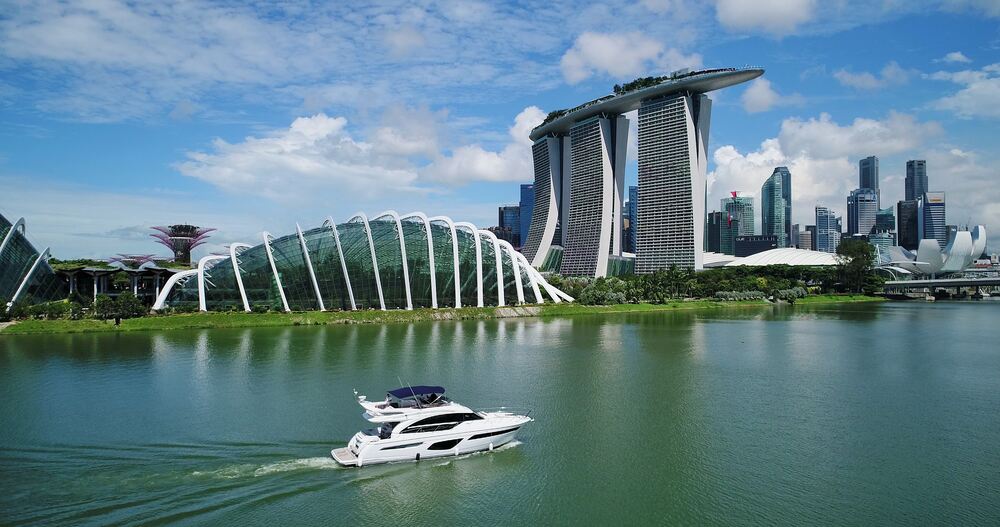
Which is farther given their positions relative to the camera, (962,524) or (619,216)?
(619,216)

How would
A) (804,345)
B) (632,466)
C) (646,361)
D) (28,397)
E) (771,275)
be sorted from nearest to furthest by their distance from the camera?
(632,466) → (28,397) → (646,361) → (804,345) → (771,275)

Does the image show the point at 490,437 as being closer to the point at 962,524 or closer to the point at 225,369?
the point at 962,524

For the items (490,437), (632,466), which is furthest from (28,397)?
(632,466)

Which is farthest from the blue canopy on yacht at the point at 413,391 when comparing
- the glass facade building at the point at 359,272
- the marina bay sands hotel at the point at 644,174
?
the marina bay sands hotel at the point at 644,174

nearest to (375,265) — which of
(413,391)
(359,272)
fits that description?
(359,272)

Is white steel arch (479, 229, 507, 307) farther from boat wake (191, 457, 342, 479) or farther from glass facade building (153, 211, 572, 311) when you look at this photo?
boat wake (191, 457, 342, 479)

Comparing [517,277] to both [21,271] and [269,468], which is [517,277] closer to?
[21,271]
